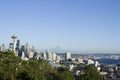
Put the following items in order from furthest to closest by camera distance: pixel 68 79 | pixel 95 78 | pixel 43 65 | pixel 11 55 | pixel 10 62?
pixel 43 65 < pixel 95 78 < pixel 68 79 < pixel 11 55 < pixel 10 62

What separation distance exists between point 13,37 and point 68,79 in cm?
3571

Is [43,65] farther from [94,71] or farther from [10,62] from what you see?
[10,62]

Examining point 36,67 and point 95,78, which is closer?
point 36,67

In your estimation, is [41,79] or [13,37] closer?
[41,79]

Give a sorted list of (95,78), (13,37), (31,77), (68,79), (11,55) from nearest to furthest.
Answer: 1. (31,77)
2. (11,55)
3. (68,79)
4. (95,78)
5. (13,37)

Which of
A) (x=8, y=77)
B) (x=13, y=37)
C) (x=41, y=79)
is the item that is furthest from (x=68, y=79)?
(x=13, y=37)

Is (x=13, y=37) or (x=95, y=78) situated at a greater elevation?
(x=13, y=37)

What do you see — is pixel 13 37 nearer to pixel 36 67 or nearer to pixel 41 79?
pixel 36 67

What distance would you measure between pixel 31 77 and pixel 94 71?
22003mm

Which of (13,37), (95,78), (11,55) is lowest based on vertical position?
(95,78)

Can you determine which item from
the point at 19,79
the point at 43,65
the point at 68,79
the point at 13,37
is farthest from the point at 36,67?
the point at 13,37

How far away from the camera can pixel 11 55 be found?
174ft

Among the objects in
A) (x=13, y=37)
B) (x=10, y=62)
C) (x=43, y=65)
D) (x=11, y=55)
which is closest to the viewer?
(x=10, y=62)

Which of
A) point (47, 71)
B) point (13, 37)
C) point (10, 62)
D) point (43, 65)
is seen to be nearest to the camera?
point (10, 62)
